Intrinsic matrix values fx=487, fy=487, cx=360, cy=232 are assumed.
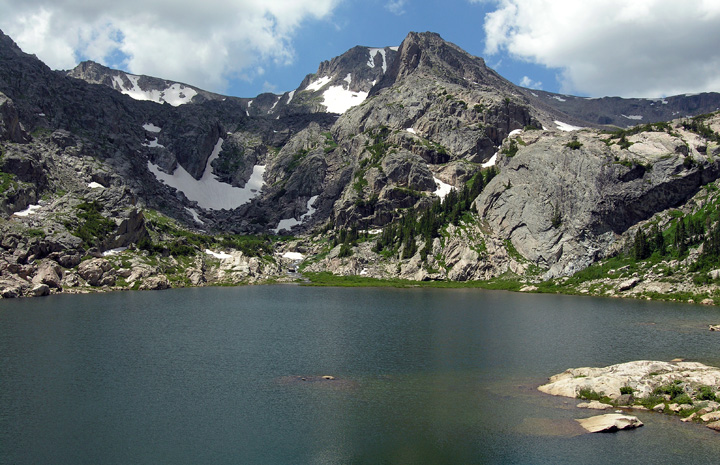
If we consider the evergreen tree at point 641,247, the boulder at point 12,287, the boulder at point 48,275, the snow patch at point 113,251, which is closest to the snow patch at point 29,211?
the snow patch at point 113,251

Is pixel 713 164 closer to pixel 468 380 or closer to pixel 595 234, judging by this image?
pixel 595 234

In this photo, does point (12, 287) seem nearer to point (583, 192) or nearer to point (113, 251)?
point (113, 251)

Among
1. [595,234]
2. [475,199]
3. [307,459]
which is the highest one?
[475,199]

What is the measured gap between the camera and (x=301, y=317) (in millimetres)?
86750

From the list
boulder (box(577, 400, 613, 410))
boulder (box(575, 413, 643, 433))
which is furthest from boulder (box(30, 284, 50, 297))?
boulder (box(575, 413, 643, 433))

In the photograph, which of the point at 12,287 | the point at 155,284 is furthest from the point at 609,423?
the point at 155,284

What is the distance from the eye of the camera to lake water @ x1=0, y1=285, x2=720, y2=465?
31375mm

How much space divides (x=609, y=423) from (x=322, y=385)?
77.1 feet

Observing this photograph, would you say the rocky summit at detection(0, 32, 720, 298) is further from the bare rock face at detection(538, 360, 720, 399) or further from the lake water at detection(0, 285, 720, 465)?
the bare rock face at detection(538, 360, 720, 399)

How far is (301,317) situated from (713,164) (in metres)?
125

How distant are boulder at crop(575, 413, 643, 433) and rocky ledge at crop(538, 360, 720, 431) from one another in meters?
3.46

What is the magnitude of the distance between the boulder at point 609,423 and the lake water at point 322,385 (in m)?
0.72

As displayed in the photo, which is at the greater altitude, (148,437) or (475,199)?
(475,199)

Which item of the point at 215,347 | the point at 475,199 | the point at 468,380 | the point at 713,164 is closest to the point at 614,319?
the point at 468,380
